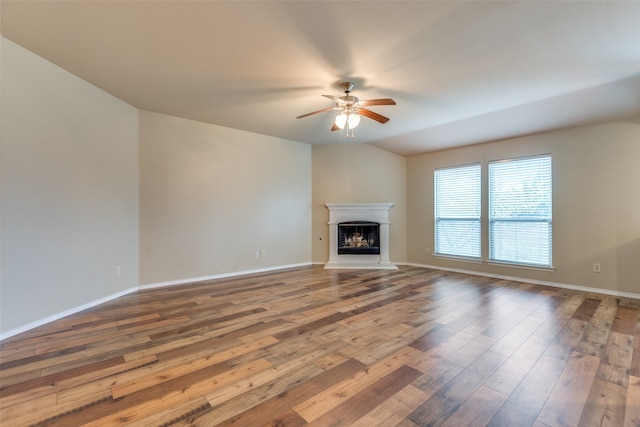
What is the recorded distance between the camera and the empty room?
1815 millimetres

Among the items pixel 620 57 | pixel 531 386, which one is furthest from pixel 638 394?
pixel 620 57

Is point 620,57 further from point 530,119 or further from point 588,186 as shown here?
point 588,186

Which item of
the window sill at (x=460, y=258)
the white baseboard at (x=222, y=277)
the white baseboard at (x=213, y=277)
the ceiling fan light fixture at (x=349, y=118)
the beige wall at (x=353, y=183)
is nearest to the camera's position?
the white baseboard at (x=222, y=277)

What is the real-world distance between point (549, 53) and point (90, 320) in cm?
539

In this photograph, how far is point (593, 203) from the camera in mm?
4039

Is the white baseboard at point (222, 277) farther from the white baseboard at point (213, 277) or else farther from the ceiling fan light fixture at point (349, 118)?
the ceiling fan light fixture at point (349, 118)

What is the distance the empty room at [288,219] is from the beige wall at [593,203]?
0.08 ft

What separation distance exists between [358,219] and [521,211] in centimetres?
295

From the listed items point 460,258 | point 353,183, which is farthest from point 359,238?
point 460,258

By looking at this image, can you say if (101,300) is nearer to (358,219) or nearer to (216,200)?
(216,200)

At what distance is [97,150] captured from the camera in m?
3.47

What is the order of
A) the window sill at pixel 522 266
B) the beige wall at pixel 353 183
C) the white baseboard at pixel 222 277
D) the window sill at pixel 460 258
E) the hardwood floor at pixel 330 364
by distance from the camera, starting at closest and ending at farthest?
the hardwood floor at pixel 330 364
the white baseboard at pixel 222 277
the window sill at pixel 522 266
the window sill at pixel 460 258
the beige wall at pixel 353 183

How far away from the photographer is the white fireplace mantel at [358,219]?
5.90 meters

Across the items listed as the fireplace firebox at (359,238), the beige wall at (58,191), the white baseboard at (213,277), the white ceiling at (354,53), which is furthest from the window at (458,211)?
the beige wall at (58,191)
